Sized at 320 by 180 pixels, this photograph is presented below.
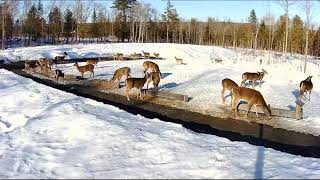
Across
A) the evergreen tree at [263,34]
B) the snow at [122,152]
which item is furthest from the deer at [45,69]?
the evergreen tree at [263,34]

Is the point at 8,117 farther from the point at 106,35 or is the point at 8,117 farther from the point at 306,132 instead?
the point at 106,35

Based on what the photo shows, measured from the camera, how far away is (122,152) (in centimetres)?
977

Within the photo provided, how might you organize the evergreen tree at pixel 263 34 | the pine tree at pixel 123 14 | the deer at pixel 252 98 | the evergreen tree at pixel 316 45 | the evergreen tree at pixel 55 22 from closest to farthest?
the deer at pixel 252 98, the evergreen tree at pixel 316 45, the evergreen tree at pixel 55 22, the pine tree at pixel 123 14, the evergreen tree at pixel 263 34

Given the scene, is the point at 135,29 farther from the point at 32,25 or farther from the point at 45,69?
the point at 45,69

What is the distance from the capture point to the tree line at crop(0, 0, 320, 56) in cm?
9082

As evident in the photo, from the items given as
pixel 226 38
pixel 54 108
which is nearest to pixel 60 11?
pixel 226 38

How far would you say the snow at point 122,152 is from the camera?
8.49 metres

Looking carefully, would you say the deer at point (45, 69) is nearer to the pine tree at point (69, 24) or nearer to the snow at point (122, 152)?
the snow at point (122, 152)

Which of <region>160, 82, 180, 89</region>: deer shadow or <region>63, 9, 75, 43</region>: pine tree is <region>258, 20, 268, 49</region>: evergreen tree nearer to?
<region>63, 9, 75, 43</region>: pine tree

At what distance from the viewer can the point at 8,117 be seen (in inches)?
583

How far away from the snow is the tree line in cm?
7332

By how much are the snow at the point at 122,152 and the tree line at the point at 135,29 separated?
2887 inches

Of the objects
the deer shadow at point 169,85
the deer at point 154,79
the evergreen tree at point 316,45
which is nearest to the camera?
the deer at point 154,79

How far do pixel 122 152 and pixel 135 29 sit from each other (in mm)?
91083
